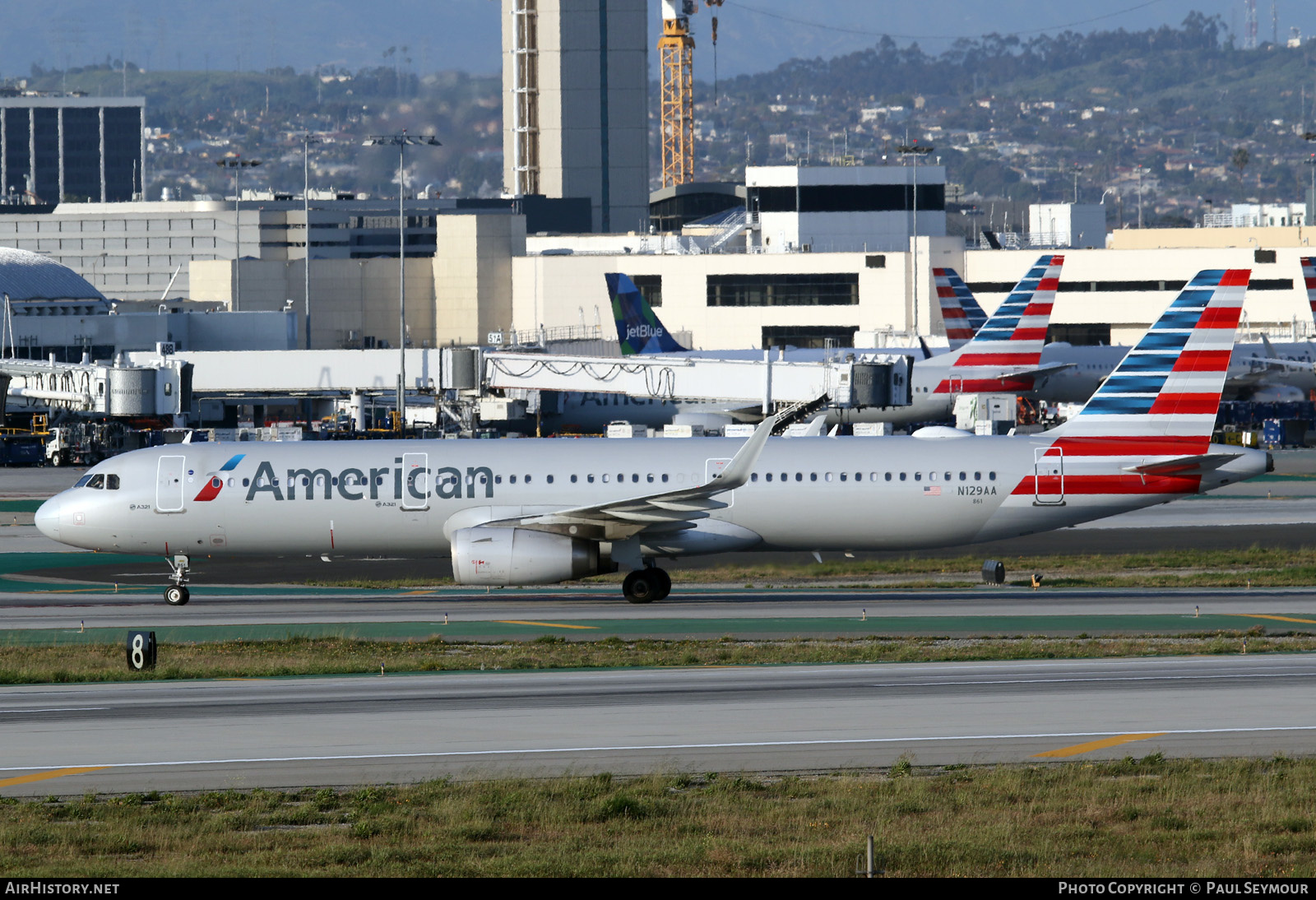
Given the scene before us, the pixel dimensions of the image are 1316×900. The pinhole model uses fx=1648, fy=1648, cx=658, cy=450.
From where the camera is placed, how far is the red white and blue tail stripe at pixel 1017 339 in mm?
79125

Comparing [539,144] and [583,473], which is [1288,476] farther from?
[539,144]

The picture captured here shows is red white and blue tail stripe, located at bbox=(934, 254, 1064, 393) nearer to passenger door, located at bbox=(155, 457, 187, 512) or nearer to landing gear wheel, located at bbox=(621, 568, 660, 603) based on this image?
landing gear wheel, located at bbox=(621, 568, 660, 603)

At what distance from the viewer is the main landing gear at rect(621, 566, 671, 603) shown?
3844 centimetres

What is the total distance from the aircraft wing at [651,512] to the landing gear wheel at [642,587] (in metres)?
1.13

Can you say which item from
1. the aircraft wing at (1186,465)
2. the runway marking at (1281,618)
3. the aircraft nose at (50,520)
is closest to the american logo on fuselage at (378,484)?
the aircraft nose at (50,520)

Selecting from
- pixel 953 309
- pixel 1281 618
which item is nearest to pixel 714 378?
pixel 953 309

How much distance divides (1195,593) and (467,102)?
168726 mm

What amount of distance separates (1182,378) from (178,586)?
24.3 meters

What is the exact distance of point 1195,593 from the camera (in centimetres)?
3969

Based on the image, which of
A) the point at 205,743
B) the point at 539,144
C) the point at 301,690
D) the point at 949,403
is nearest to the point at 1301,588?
the point at 301,690

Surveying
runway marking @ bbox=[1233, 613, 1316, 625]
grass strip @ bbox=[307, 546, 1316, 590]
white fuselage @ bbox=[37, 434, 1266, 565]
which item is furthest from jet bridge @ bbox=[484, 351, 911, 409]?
runway marking @ bbox=[1233, 613, 1316, 625]

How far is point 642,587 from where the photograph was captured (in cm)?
3844

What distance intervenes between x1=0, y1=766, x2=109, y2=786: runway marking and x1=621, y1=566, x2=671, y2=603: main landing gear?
61.1ft

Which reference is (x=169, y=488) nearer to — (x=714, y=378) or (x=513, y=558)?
(x=513, y=558)
